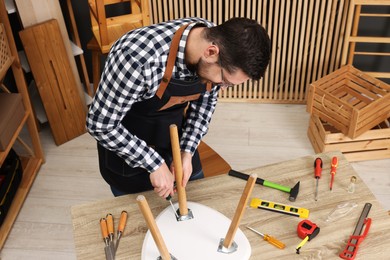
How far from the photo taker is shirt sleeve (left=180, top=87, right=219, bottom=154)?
72.3 inches

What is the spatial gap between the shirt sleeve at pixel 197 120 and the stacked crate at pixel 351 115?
1.28 m

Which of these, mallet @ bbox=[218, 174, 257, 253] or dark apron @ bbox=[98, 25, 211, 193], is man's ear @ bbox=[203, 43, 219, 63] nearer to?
dark apron @ bbox=[98, 25, 211, 193]

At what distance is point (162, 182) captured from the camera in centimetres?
162

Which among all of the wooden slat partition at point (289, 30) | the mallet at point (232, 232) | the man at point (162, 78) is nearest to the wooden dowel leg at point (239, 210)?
the mallet at point (232, 232)

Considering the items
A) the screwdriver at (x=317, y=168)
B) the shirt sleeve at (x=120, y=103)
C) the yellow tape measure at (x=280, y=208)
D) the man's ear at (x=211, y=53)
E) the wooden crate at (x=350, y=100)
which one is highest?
the man's ear at (x=211, y=53)

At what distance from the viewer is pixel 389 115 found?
302cm

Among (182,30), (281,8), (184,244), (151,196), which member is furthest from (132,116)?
(281,8)

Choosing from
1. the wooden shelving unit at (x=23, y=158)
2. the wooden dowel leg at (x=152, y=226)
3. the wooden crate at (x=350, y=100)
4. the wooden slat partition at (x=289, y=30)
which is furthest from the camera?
the wooden slat partition at (x=289, y=30)

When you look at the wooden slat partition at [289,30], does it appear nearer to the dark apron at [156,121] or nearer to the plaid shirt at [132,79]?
the dark apron at [156,121]

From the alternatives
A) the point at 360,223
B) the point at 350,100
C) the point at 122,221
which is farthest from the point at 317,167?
the point at 350,100

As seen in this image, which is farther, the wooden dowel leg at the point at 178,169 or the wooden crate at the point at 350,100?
the wooden crate at the point at 350,100

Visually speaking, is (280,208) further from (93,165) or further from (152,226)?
(93,165)

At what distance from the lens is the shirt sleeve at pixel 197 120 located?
1.84 m

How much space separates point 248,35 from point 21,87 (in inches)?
80.0
